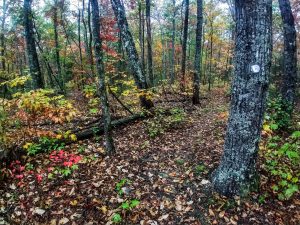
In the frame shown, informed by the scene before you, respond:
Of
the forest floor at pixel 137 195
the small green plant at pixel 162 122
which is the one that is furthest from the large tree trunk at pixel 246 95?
the small green plant at pixel 162 122

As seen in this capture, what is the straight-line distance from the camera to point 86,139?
6.64m

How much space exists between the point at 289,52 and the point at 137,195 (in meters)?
6.67

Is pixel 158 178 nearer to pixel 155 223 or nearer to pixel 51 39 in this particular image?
pixel 155 223

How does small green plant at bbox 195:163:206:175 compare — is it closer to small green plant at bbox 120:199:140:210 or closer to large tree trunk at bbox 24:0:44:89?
small green plant at bbox 120:199:140:210

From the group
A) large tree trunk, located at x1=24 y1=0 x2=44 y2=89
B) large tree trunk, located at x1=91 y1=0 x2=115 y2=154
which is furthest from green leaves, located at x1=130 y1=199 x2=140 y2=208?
large tree trunk, located at x1=24 y1=0 x2=44 y2=89

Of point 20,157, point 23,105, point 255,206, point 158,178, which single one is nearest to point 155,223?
point 158,178

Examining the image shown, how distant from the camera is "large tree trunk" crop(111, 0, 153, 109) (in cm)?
863

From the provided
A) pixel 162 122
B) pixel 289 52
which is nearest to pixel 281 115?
pixel 289 52

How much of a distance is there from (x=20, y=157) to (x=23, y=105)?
1.85 meters

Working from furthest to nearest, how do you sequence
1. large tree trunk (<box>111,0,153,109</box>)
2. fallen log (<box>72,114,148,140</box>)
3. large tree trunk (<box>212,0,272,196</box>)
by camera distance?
large tree trunk (<box>111,0,153,109</box>)
fallen log (<box>72,114,148,140</box>)
large tree trunk (<box>212,0,272,196</box>)

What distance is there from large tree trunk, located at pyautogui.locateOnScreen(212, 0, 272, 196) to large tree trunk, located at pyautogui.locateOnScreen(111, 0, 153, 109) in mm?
4893

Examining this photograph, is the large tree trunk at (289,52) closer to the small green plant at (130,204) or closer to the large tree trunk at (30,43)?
the small green plant at (130,204)

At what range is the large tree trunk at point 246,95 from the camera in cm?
362

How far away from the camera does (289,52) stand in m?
7.65
